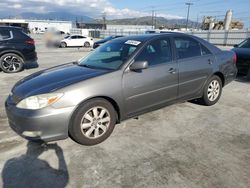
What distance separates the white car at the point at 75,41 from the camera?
24.4 m

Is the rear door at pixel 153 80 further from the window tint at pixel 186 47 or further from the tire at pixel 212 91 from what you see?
the tire at pixel 212 91

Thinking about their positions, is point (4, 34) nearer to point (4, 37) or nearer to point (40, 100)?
point (4, 37)

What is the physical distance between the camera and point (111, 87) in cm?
313

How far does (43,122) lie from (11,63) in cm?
684

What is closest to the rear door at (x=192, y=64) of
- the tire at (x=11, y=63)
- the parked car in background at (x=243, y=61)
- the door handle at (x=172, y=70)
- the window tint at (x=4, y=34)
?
the door handle at (x=172, y=70)

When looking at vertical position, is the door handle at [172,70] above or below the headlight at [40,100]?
above

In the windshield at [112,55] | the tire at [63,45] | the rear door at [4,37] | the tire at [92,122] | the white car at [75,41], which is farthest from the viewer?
the white car at [75,41]

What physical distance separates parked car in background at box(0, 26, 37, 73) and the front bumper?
639 cm

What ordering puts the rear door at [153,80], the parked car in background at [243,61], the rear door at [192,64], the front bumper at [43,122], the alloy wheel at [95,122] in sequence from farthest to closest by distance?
the parked car in background at [243,61] → the rear door at [192,64] → the rear door at [153,80] → the alloy wheel at [95,122] → the front bumper at [43,122]

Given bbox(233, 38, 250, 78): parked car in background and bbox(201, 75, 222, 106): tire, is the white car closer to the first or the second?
bbox(233, 38, 250, 78): parked car in background

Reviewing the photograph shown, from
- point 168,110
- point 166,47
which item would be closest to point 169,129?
point 168,110

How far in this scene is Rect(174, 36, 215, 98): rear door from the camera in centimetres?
399

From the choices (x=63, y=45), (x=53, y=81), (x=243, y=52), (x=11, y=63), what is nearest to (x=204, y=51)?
(x=53, y=81)

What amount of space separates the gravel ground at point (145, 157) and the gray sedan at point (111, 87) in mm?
291
